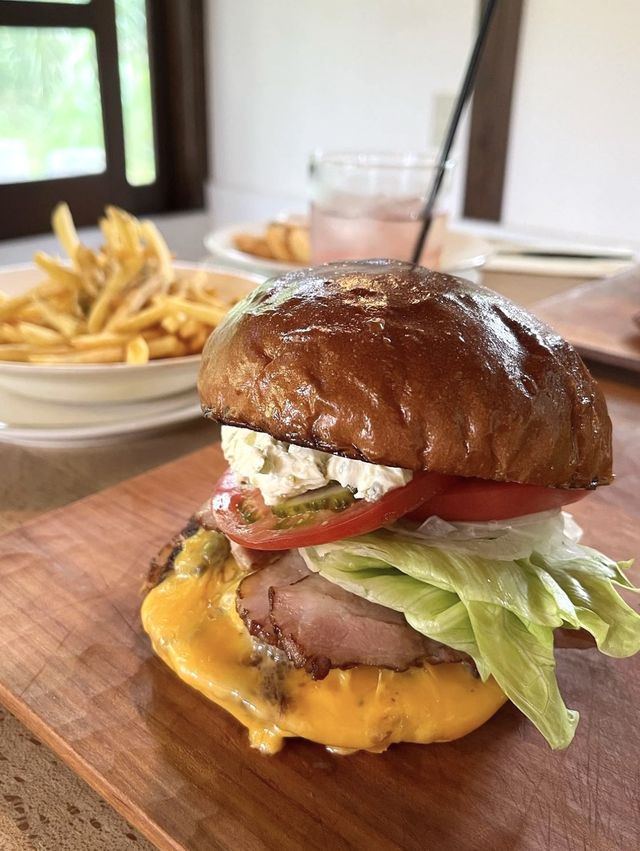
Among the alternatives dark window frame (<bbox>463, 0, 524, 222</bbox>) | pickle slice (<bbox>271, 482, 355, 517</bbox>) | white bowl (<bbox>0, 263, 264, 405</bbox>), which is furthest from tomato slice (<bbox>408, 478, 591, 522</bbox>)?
dark window frame (<bbox>463, 0, 524, 222</bbox>)

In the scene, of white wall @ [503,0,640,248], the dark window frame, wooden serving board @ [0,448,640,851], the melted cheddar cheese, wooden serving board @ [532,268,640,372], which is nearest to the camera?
wooden serving board @ [0,448,640,851]

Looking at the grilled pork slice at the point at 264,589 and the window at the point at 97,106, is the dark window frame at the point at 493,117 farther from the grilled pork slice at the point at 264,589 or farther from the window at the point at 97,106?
the grilled pork slice at the point at 264,589

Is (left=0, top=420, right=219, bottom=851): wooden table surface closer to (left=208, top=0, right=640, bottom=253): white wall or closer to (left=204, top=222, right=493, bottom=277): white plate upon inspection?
(left=204, top=222, right=493, bottom=277): white plate

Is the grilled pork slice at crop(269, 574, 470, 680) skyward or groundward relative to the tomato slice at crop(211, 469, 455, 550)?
groundward

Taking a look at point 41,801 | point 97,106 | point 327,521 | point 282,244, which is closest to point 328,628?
point 327,521

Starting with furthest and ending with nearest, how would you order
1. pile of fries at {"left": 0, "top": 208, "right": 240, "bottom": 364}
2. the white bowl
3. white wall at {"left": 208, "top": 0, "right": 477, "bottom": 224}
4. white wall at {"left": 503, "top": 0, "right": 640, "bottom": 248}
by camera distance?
1. white wall at {"left": 208, "top": 0, "right": 477, "bottom": 224}
2. white wall at {"left": 503, "top": 0, "right": 640, "bottom": 248}
3. pile of fries at {"left": 0, "top": 208, "right": 240, "bottom": 364}
4. the white bowl

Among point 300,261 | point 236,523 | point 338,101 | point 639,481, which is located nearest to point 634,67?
point 338,101
